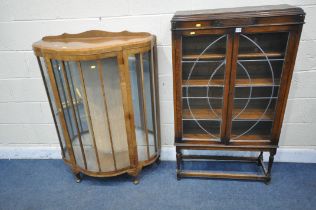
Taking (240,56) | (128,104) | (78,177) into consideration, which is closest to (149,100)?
(128,104)

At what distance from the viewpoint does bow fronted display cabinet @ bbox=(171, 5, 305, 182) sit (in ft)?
4.69

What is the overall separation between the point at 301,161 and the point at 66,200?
6.89 feet

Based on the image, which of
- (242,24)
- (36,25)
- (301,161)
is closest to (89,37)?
(36,25)

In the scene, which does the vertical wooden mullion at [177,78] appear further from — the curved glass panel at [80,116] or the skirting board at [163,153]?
the curved glass panel at [80,116]

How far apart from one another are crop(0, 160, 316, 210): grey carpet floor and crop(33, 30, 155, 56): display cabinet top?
3.82 ft

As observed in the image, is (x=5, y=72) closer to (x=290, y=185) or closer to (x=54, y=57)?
(x=54, y=57)

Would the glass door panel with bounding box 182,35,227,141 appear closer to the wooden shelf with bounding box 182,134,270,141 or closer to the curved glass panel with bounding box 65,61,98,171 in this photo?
the wooden shelf with bounding box 182,134,270,141

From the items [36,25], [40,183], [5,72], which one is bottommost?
[40,183]

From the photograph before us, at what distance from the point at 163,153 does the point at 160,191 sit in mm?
408

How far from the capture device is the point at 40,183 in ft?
6.95

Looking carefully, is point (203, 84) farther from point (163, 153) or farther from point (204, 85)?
point (163, 153)

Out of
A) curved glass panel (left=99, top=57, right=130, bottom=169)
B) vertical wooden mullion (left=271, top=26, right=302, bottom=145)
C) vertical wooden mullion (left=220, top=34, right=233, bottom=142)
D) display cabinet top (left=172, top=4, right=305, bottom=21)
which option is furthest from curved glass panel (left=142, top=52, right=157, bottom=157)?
vertical wooden mullion (left=271, top=26, right=302, bottom=145)

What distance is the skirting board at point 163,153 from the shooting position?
6.98ft

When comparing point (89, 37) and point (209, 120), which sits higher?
point (89, 37)
